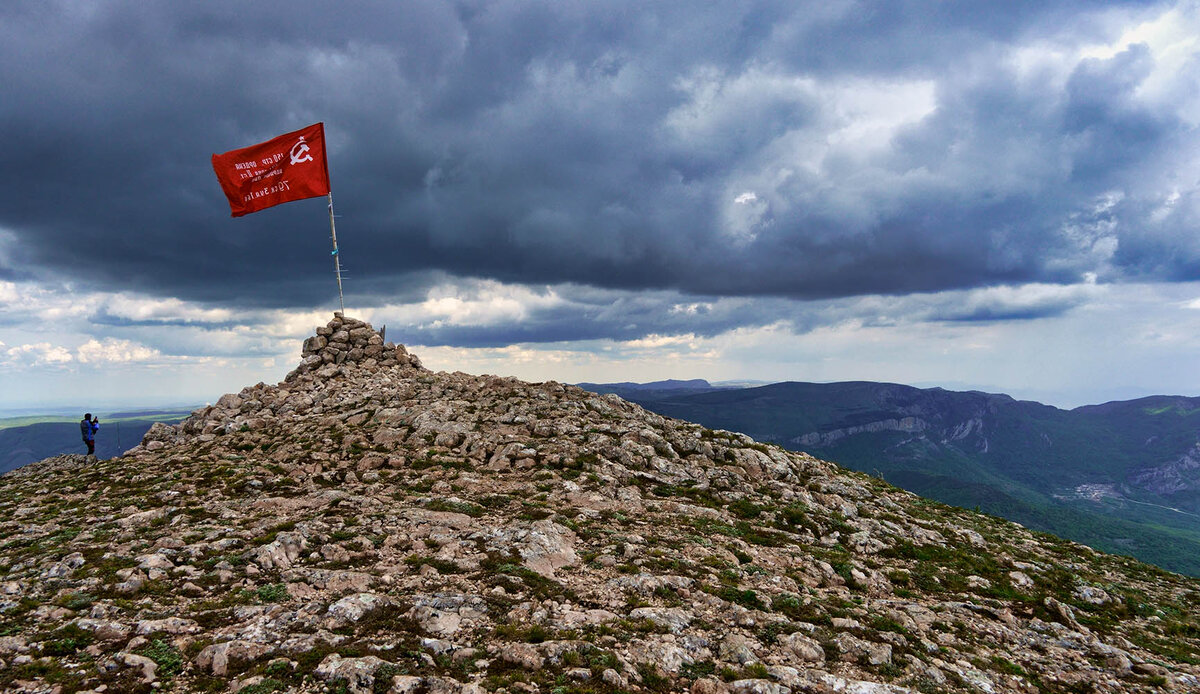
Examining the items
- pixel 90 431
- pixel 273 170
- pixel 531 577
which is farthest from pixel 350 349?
pixel 531 577

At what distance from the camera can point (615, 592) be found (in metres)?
19.2

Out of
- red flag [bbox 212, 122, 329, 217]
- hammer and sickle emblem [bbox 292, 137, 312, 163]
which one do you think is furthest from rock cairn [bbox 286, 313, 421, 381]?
hammer and sickle emblem [bbox 292, 137, 312, 163]

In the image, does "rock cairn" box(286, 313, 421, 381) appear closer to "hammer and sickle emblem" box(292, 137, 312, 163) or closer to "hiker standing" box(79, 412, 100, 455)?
"hiker standing" box(79, 412, 100, 455)

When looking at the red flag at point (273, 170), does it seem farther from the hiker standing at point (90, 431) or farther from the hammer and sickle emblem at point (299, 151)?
the hiker standing at point (90, 431)

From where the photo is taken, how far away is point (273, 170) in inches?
1828

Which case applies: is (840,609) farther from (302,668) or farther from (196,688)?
(196,688)

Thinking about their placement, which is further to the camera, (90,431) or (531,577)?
(90,431)

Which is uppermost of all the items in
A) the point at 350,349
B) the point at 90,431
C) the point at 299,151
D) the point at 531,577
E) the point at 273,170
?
the point at 299,151

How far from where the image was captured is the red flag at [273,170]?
4566 centimetres

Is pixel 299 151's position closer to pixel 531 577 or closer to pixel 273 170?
pixel 273 170

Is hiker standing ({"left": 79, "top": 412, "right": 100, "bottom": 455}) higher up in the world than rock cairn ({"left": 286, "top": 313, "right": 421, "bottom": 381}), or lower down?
lower down

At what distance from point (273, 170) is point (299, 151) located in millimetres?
2771

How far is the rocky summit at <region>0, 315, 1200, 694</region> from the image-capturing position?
14227 millimetres

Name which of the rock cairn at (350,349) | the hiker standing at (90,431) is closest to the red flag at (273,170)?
the rock cairn at (350,349)
